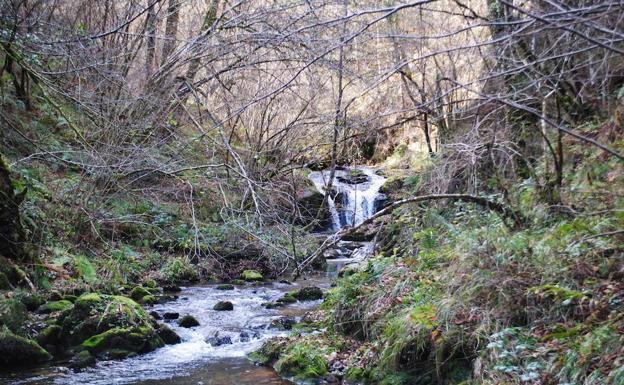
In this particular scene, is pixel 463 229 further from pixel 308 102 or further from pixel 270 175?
pixel 270 175

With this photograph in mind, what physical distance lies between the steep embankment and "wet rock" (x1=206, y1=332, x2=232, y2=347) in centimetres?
94

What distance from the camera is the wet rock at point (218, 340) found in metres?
8.18

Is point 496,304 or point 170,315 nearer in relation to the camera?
point 496,304

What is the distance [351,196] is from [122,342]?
1171 centimetres

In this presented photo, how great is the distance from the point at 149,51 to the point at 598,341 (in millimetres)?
10059

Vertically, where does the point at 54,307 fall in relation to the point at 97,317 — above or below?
above

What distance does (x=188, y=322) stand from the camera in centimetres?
889

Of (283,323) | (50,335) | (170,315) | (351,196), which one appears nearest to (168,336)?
(170,315)

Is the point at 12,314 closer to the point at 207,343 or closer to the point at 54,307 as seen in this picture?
the point at 54,307

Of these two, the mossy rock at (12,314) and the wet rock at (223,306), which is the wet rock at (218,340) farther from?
the mossy rock at (12,314)

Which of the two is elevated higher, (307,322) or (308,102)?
(308,102)

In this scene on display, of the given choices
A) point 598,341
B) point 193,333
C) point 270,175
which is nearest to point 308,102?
point 270,175

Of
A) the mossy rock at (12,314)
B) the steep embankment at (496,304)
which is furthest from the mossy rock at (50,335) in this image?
the steep embankment at (496,304)

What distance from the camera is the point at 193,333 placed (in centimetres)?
861
